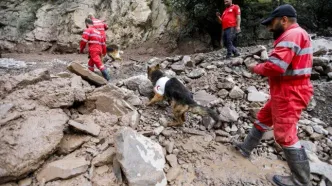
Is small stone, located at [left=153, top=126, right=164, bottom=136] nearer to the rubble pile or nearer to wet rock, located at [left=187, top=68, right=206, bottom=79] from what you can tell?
the rubble pile

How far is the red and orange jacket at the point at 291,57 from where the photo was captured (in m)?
2.49

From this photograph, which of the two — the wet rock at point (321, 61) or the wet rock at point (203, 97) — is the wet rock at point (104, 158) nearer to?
the wet rock at point (203, 97)

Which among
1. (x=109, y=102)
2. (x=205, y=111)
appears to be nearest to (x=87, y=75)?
(x=109, y=102)

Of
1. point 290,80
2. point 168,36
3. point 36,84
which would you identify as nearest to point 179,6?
point 168,36

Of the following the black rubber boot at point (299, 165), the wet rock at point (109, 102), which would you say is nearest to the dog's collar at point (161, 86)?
the wet rock at point (109, 102)

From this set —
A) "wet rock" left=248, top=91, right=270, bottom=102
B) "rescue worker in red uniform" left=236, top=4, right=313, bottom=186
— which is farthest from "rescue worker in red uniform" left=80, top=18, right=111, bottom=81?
"rescue worker in red uniform" left=236, top=4, right=313, bottom=186

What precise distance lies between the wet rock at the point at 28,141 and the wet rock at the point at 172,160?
1.45m

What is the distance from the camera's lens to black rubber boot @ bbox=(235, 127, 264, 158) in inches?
127

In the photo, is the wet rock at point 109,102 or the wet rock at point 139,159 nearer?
the wet rock at point 139,159

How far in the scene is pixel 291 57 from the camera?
8.20ft

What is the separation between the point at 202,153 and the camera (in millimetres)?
3354

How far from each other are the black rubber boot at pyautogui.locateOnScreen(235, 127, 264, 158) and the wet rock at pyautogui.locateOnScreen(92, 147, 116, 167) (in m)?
1.82

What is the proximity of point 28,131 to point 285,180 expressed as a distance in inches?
129

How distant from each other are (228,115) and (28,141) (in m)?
2.93
